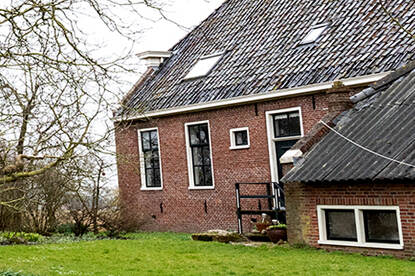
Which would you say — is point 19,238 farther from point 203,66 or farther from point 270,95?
point 203,66

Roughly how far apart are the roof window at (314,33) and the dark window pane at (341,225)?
6.57 metres

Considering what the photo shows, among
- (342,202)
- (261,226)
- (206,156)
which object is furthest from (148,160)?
(342,202)

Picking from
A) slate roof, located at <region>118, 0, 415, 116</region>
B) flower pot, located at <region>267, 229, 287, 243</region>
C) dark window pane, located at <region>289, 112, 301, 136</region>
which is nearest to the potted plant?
flower pot, located at <region>267, 229, 287, 243</region>

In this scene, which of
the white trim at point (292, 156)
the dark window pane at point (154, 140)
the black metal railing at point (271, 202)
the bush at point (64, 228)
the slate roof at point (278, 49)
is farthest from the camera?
the dark window pane at point (154, 140)

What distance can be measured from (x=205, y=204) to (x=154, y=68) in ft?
20.6

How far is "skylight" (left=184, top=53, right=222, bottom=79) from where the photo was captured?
72.7 ft

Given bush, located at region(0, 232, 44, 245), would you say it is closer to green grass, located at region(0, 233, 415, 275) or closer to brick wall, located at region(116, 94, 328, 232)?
green grass, located at region(0, 233, 415, 275)

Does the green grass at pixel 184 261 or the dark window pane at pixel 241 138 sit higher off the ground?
the dark window pane at pixel 241 138

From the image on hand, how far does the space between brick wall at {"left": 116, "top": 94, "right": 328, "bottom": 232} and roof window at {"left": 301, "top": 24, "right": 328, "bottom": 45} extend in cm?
195

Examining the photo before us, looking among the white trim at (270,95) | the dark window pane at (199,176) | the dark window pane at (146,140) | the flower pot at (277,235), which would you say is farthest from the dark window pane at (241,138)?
the flower pot at (277,235)

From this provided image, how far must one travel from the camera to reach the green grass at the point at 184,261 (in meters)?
11.6

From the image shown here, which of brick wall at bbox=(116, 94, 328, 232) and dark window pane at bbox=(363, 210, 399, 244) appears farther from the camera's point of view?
brick wall at bbox=(116, 94, 328, 232)

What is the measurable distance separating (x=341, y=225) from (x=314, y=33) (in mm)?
7228

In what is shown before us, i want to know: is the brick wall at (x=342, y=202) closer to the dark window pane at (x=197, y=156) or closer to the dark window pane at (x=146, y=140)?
the dark window pane at (x=197, y=156)
